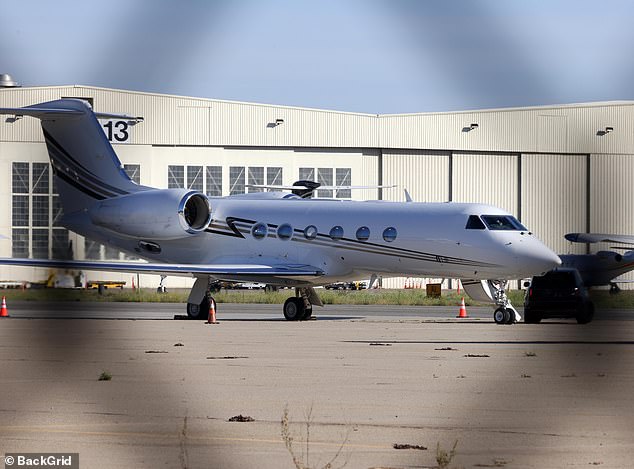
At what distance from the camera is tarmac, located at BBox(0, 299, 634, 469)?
8148mm

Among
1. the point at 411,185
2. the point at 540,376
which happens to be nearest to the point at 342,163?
the point at 411,185

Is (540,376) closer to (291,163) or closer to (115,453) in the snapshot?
(115,453)

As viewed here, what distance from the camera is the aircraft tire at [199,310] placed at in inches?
1184

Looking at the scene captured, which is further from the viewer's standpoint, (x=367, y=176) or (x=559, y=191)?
(x=367, y=176)

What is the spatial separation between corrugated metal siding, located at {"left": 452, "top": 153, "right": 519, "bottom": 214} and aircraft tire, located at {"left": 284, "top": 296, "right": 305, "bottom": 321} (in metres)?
5.10

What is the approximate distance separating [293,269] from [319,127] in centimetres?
2504

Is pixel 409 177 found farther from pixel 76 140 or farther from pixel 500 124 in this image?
pixel 500 124

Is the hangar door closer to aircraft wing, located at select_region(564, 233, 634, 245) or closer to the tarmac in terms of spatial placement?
the tarmac

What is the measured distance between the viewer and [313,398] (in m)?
12.0

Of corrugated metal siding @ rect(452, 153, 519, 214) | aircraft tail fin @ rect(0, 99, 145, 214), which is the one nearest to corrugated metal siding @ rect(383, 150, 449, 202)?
corrugated metal siding @ rect(452, 153, 519, 214)

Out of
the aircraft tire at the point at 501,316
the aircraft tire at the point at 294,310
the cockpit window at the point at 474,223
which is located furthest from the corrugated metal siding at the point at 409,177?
the aircraft tire at the point at 294,310

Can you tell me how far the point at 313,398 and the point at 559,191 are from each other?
275 inches

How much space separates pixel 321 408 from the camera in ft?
36.4

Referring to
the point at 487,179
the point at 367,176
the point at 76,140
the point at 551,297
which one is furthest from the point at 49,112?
the point at 367,176
